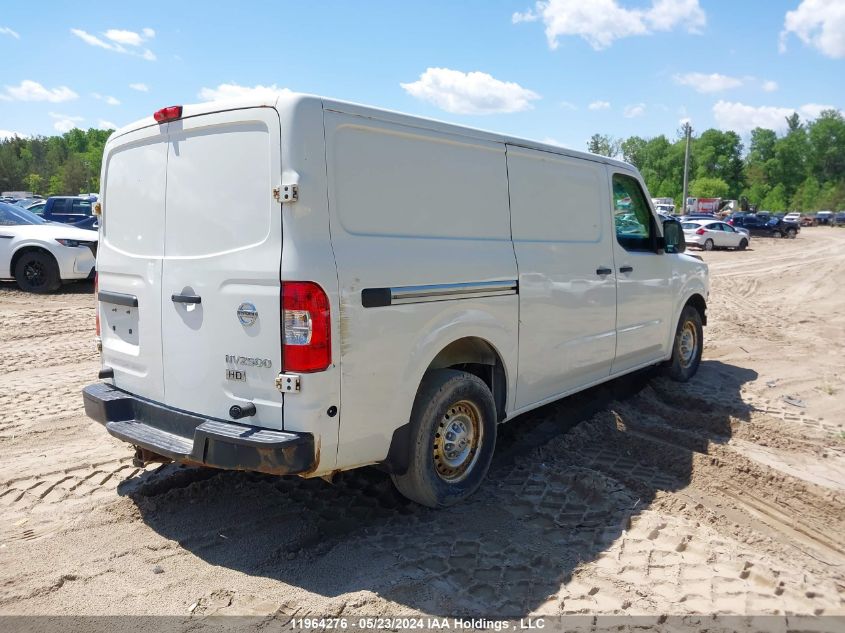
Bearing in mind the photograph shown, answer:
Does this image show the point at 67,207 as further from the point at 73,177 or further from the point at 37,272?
the point at 73,177

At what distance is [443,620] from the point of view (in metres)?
3.06

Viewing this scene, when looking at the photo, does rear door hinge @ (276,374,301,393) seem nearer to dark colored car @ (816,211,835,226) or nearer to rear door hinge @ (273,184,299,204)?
rear door hinge @ (273,184,299,204)

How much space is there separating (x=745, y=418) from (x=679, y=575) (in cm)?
311

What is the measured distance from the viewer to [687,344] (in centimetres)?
736

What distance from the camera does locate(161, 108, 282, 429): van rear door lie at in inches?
130

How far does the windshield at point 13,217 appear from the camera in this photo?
1255 cm

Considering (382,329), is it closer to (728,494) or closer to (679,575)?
(679,575)

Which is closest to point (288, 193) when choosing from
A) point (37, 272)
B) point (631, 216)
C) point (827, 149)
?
point (631, 216)

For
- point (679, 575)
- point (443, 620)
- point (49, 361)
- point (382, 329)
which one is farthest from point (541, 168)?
point (49, 361)

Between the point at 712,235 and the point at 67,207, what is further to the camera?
the point at 712,235

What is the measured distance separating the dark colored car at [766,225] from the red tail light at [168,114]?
51295 millimetres

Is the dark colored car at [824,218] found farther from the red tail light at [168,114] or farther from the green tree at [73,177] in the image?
the green tree at [73,177]

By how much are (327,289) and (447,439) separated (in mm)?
1457

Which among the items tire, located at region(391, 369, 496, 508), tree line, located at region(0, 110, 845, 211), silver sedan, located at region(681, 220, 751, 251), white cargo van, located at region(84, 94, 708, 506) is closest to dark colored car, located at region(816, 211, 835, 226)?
tree line, located at region(0, 110, 845, 211)
